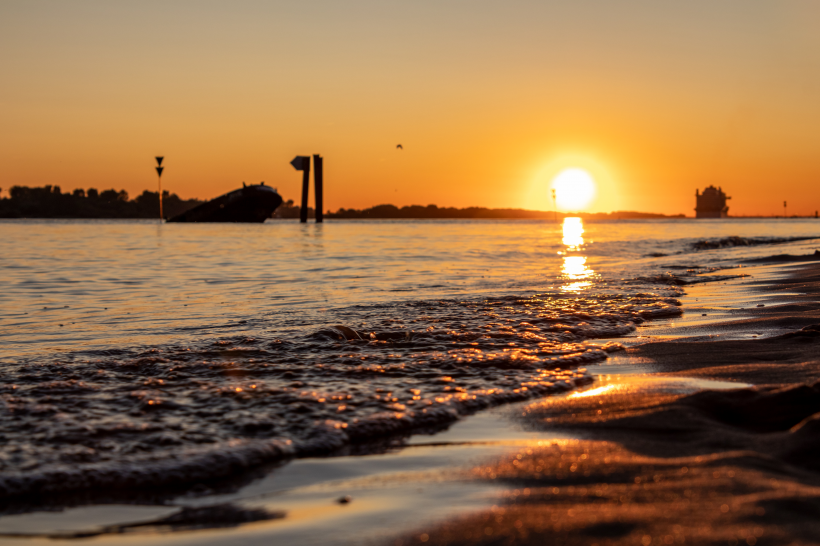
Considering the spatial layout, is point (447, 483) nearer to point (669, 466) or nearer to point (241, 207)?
point (669, 466)

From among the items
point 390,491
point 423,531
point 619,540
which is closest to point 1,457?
point 390,491

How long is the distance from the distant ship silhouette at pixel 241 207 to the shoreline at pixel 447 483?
8360cm

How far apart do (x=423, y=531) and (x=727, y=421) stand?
1987 millimetres

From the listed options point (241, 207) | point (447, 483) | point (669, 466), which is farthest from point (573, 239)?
point (241, 207)

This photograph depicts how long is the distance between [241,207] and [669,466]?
86578 mm

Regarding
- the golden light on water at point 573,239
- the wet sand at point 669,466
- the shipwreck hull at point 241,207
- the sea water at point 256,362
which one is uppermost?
the shipwreck hull at point 241,207

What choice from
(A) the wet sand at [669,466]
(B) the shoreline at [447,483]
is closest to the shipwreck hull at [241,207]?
(A) the wet sand at [669,466]

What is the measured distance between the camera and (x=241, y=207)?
85000 mm

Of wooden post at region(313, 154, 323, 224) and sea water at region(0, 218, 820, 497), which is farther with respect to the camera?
wooden post at region(313, 154, 323, 224)

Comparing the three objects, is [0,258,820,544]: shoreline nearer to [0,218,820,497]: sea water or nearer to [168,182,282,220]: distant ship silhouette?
[0,218,820,497]: sea water

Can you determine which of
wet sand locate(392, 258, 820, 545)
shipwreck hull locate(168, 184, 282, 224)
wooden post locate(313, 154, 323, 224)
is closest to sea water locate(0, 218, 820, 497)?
wet sand locate(392, 258, 820, 545)

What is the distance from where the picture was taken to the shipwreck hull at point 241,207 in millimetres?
84000

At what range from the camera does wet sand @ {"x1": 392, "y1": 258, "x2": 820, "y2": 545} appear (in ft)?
6.44

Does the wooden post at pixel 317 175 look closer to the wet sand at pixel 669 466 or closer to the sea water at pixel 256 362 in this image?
the sea water at pixel 256 362
